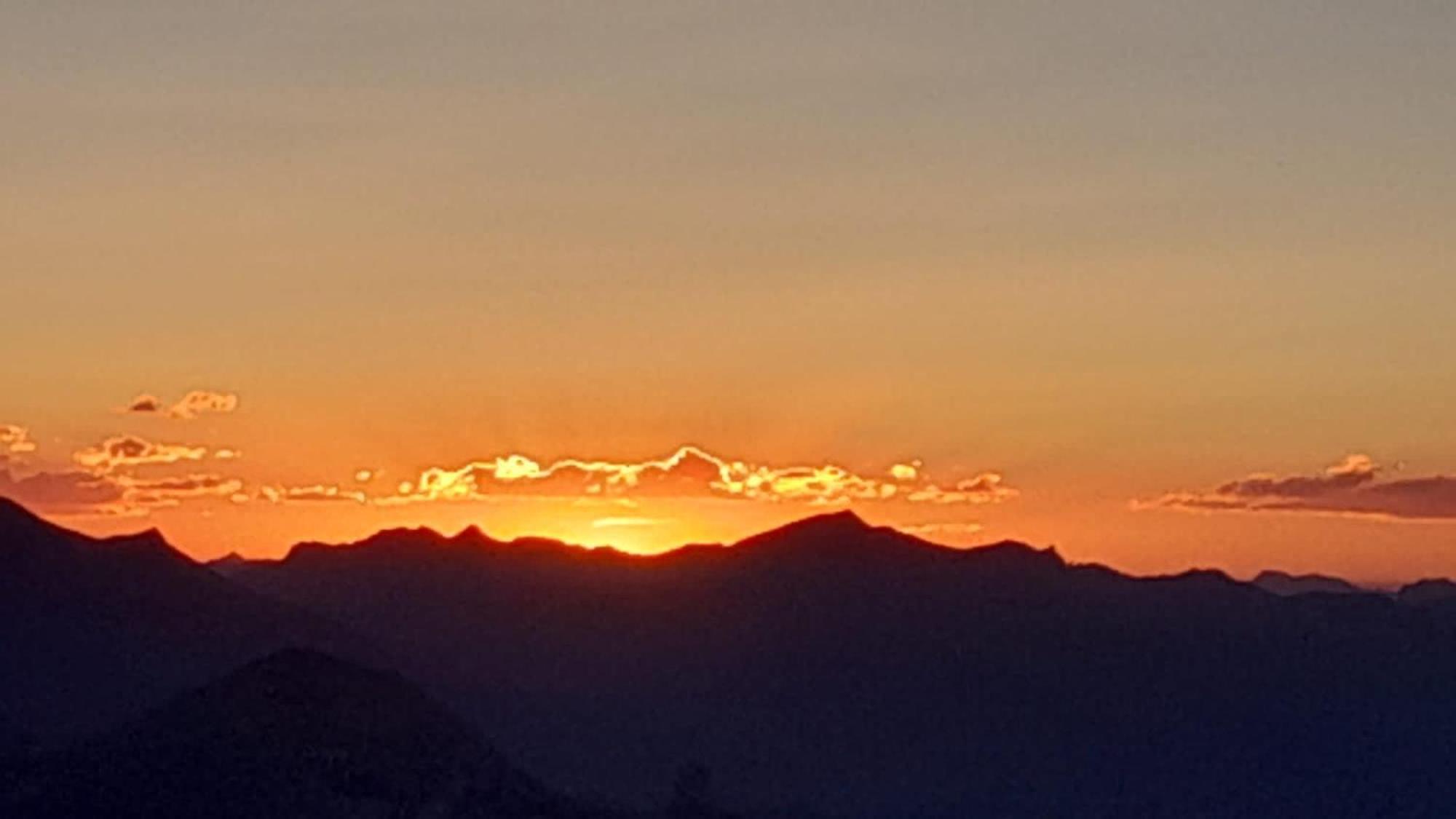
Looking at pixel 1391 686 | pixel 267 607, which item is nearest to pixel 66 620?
pixel 267 607

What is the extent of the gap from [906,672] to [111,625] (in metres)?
61.0

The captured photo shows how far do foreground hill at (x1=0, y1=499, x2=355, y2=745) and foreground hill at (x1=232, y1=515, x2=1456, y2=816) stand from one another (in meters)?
16.1

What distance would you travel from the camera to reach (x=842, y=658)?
163 metres

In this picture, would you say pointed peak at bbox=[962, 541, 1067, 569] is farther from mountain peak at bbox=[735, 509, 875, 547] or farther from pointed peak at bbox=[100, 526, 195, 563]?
pointed peak at bbox=[100, 526, 195, 563]

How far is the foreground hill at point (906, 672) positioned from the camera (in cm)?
14712

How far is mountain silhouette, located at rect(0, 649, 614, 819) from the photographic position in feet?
259

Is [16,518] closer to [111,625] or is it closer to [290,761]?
[111,625]

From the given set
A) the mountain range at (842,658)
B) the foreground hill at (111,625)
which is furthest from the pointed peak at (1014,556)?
the foreground hill at (111,625)

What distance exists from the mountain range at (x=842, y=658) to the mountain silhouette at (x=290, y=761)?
3653cm

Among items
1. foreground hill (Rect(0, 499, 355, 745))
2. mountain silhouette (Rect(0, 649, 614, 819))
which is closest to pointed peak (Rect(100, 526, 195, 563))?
foreground hill (Rect(0, 499, 355, 745))

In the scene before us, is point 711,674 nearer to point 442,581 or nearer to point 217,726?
point 442,581

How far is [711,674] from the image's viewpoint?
15912cm

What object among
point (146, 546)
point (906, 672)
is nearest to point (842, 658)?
point (906, 672)

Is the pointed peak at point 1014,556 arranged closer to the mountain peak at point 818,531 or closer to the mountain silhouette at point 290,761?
the mountain peak at point 818,531
